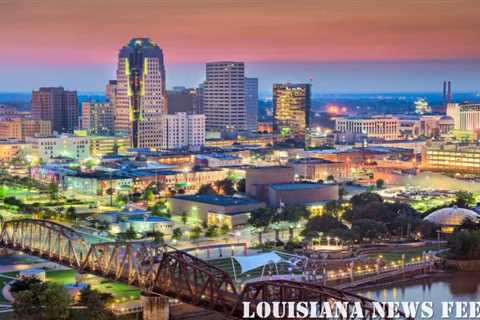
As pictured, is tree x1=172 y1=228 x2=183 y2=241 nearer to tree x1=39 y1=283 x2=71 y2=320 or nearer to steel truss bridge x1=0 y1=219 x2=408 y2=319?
steel truss bridge x1=0 y1=219 x2=408 y2=319

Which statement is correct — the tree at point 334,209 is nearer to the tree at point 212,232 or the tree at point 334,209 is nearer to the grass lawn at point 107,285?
the tree at point 212,232

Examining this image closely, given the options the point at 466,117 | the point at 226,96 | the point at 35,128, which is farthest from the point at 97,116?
the point at 466,117

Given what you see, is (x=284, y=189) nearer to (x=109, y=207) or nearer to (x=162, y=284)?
(x=109, y=207)

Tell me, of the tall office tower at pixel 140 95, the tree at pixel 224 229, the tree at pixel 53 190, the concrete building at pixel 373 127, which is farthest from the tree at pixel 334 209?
the concrete building at pixel 373 127

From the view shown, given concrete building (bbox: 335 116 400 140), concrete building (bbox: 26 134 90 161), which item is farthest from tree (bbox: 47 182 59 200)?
concrete building (bbox: 335 116 400 140)

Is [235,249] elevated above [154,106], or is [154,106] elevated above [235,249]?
[154,106]

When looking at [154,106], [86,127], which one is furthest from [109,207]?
[86,127]

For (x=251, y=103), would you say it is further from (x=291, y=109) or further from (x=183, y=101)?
(x=291, y=109)
